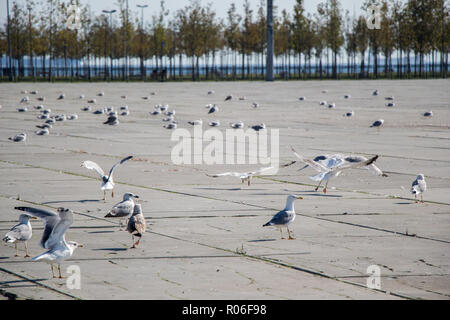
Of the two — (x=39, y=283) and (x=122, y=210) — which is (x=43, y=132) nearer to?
(x=122, y=210)

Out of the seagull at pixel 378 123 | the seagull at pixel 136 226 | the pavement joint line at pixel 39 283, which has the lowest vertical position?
the pavement joint line at pixel 39 283

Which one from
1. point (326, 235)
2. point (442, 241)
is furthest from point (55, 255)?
point (442, 241)

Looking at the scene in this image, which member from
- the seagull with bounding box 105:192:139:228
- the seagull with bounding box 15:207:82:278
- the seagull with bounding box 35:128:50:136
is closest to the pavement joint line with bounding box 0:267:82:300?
the seagull with bounding box 15:207:82:278

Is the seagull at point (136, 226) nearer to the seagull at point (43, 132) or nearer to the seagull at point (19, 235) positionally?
the seagull at point (19, 235)

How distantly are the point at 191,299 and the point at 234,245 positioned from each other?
1.77 m

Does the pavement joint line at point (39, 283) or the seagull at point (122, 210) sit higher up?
the seagull at point (122, 210)

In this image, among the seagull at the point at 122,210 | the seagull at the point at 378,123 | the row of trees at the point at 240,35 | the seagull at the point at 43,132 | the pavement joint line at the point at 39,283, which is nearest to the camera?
the pavement joint line at the point at 39,283

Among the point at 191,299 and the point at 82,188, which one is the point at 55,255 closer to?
the point at 191,299

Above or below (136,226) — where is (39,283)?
below

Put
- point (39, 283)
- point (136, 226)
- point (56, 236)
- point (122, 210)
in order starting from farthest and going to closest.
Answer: point (122, 210) < point (136, 226) < point (56, 236) < point (39, 283)

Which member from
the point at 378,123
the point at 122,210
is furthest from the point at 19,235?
the point at 378,123

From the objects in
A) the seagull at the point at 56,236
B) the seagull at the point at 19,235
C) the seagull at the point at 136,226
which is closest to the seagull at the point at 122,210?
the seagull at the point at 136,226

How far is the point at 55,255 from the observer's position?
5.73 meters

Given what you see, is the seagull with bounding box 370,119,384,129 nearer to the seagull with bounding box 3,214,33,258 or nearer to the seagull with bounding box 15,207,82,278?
the seagull with bounding box 3,214,33,258
